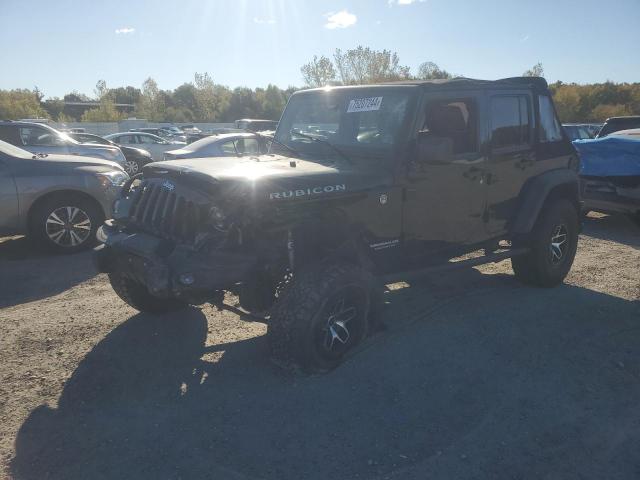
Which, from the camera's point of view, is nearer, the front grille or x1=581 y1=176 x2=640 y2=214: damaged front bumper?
the front grille

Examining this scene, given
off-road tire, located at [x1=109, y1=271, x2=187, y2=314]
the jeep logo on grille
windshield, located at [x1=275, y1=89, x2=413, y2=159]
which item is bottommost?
off-road tire, located at [x1=109, y1=271, x2=187, y2=314]

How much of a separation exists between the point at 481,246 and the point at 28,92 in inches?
2602

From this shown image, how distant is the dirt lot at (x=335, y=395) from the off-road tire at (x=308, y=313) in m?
0.20

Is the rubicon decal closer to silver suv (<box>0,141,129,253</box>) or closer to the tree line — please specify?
silver suv (<box>0,141,129,253</box>)

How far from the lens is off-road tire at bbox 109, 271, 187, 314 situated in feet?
14.3

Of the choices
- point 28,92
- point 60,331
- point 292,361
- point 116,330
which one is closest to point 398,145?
point 292,361

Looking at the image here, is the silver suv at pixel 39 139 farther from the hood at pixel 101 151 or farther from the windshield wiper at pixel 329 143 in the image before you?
the windshield wiper at pixel 329 143

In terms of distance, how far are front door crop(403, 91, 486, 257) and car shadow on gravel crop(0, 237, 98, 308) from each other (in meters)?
3.53

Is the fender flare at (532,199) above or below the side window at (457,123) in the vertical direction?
below

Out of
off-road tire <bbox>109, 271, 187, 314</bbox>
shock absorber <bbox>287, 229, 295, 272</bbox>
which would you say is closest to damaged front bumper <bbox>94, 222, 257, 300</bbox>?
shock absorber <bbox>287, 229, 295, 272</bbox>

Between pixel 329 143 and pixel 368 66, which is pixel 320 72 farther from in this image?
pixel 329 143

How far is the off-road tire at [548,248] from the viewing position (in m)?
5.19

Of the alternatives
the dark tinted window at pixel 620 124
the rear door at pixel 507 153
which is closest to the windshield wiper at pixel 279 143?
the rear door at pixel 507 153

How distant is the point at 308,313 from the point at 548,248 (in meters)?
3.15
